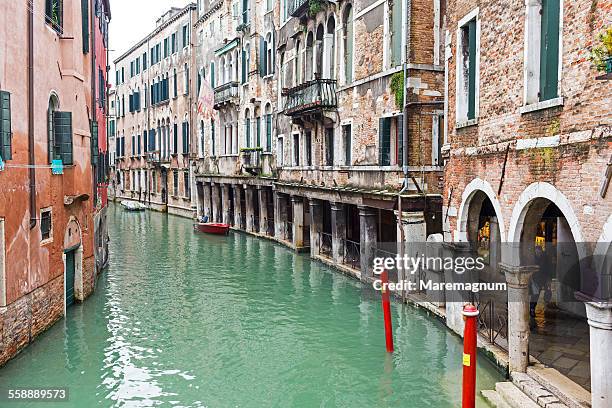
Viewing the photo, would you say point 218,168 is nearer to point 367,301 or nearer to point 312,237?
point 312,237

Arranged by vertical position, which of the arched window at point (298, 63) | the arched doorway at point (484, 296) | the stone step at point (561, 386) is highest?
the arched window at point (298, 63)

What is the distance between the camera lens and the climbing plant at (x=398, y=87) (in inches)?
599

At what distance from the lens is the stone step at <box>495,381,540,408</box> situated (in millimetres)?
8289

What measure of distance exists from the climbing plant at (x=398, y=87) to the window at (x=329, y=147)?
4892 millimetres

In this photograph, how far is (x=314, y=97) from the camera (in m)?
19.9

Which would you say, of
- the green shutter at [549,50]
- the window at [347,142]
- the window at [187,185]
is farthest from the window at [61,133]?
the window at [187,185]

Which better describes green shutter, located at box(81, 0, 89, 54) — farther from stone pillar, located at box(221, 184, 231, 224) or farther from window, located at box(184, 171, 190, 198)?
window, located at box(184, 171, 190, 198)

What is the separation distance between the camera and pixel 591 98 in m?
7.27

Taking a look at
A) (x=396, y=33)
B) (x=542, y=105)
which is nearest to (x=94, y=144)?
(x=396, y=33)

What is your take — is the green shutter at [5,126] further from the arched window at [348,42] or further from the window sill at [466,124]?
the arched window at [348,42]

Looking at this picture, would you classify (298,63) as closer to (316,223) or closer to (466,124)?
(316,223)

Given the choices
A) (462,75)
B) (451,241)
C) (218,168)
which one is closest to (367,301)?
(451,241)

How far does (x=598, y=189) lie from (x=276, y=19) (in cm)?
2072

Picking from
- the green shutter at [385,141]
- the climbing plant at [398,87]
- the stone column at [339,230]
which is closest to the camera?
the climbing plant at [398,87]
